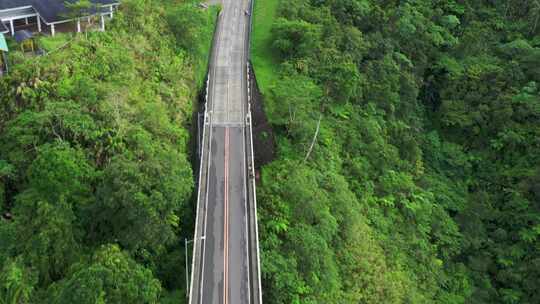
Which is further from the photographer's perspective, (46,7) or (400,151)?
(400,151)

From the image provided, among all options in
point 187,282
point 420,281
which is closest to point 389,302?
point 420,281

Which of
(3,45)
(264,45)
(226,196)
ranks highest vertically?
(3,45)

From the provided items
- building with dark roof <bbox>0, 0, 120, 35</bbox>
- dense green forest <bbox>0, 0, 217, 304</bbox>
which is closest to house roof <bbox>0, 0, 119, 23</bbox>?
building with dark roof <bbox>0, 0, 120, 35</bbox>

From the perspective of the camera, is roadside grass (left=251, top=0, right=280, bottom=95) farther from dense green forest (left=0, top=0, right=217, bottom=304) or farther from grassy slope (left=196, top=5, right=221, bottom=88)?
dense green forest (left=0, top=0, right=217, bottom=304)

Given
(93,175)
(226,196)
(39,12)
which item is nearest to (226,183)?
(226,196)

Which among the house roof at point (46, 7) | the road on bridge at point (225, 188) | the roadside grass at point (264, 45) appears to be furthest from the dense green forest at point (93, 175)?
the roadside grass at point (264, 45)

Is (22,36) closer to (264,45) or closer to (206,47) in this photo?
(206,47)
